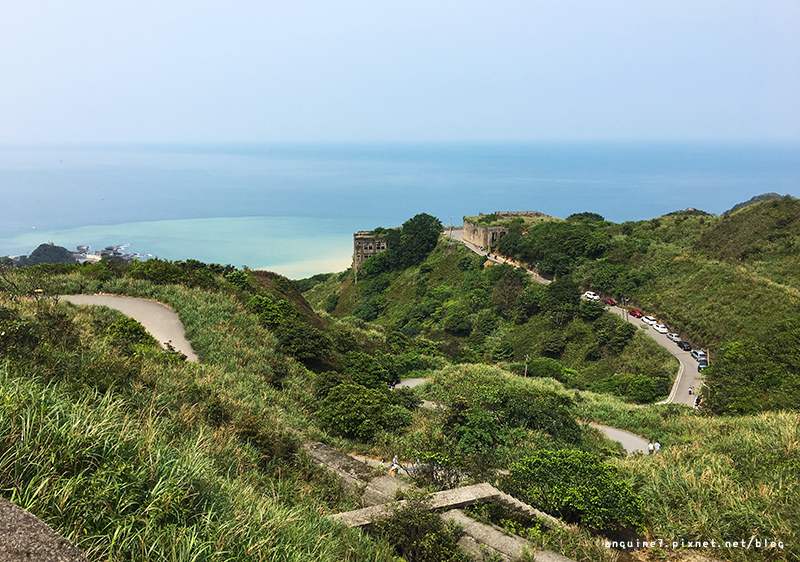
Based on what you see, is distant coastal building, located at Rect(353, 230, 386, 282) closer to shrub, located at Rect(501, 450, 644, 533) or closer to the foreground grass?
the foreground grass

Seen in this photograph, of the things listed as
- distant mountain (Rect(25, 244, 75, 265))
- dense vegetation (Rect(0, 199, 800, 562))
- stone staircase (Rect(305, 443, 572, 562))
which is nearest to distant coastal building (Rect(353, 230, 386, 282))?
dense vegetation (Rect(0, 199, 800, 562))

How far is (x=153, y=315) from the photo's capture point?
623 inches

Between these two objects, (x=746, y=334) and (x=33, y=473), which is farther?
(x=746, y=334)

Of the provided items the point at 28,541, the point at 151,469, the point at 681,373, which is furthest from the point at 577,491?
the point at 681,373

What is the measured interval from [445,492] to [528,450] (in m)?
3.69

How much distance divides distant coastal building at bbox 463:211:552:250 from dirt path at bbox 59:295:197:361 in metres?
47.4

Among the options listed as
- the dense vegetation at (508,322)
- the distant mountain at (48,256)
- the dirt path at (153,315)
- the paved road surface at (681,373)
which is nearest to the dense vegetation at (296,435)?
the dirt path at (153,315)

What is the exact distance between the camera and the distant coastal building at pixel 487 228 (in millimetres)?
60000


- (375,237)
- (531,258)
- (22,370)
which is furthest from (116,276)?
(375,237)

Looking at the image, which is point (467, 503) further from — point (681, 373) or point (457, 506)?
point (681, 373)

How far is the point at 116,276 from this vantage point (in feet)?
62.5

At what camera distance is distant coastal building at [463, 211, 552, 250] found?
6000cm

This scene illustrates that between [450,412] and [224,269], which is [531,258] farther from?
[450,412]

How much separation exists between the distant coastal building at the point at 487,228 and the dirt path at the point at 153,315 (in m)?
47.4
